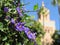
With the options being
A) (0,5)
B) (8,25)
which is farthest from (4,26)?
(0,5)

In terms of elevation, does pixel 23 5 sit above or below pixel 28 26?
above

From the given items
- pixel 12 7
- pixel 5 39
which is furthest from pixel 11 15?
pixel 5 39

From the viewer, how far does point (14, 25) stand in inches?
91.1

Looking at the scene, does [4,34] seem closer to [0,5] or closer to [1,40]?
[1,40]

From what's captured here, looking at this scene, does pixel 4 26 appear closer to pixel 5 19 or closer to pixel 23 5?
pixel 5 19

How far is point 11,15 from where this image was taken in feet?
7.76

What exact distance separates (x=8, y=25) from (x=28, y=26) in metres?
0.20

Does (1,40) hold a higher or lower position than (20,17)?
lower

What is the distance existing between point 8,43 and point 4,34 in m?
0.09

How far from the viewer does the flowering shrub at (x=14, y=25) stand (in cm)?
226

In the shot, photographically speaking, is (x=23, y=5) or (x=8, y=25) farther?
(x=23, y=5)

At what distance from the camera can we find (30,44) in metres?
2.36

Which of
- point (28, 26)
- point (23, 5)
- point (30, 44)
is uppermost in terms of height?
point (23, 5)

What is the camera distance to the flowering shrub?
7.43 ft
